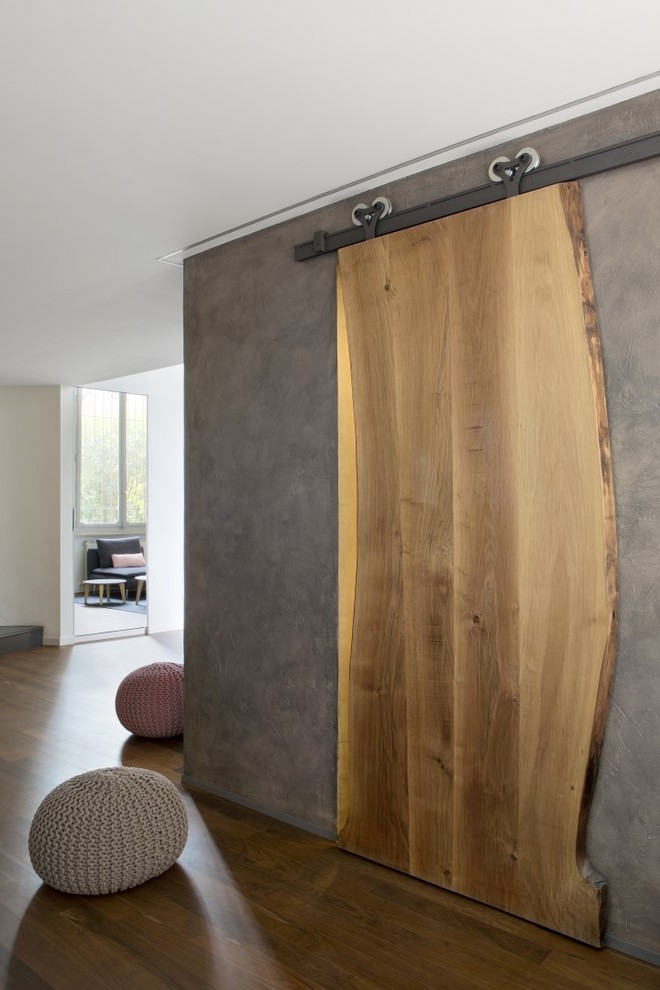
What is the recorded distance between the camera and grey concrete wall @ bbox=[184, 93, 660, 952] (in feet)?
7.38

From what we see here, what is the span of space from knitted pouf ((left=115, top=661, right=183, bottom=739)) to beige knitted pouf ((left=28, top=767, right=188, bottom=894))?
5.10 ft

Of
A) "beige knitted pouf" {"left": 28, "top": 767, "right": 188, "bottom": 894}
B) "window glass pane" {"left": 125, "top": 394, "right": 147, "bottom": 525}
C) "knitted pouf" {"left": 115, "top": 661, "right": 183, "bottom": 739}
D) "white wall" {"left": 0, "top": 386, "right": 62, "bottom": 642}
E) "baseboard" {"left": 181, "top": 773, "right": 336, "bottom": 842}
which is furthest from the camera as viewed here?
"window glass pane" {"left": 125, "top": 394, "right": 147, "bottom": 525}

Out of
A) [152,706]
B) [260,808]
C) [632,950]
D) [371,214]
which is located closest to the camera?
[632,950]

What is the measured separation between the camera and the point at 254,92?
88.4 inches

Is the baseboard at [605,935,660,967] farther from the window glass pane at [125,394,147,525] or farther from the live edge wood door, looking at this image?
the window glass pane at [125,394,147,525]

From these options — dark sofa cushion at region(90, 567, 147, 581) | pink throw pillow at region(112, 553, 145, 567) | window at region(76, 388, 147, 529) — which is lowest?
dark sofa cushion at region(90, 567, 147, 581)

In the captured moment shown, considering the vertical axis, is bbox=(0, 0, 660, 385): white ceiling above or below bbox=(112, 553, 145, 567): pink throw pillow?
above

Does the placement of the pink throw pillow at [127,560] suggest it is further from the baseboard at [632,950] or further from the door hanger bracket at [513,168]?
the baseboard at [632,950]

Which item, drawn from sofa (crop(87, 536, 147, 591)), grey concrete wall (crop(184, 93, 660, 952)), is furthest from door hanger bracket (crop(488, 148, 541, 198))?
sofa (crop(87, 536, 147, 591))

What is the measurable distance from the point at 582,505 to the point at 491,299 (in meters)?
0.74

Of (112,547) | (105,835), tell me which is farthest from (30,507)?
(105,835)

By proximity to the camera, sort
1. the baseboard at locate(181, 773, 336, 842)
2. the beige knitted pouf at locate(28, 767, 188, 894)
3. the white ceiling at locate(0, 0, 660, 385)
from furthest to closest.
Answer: the baseboard at locate(181, 773, 336, 842) → the beige knitted pouf at locate(28, 767, 188, 894) → the white ceiling at locate(0, 0, 660, 385)

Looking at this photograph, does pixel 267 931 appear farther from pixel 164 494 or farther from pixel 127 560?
pixel 127 560

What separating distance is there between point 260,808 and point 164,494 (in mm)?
5194
